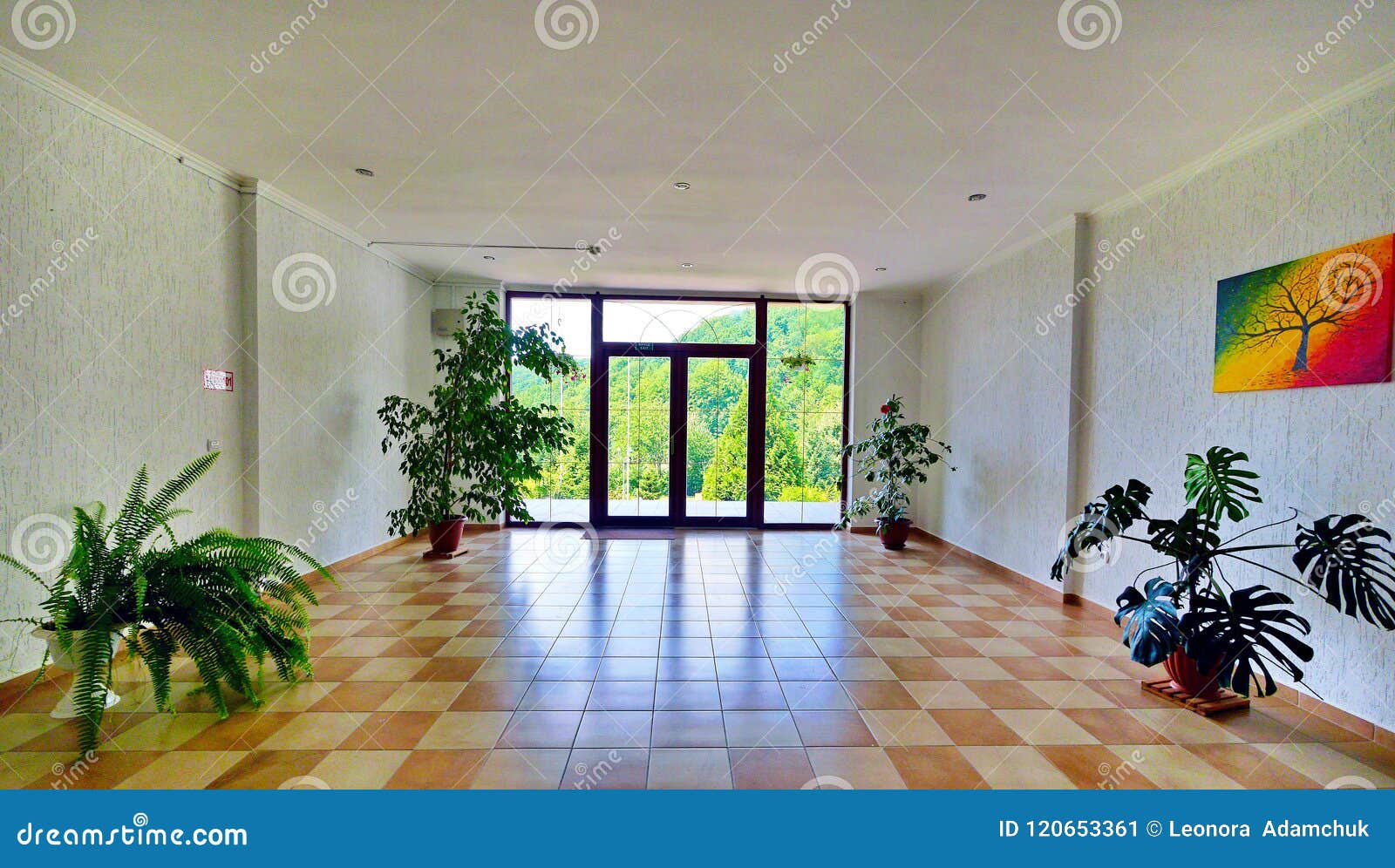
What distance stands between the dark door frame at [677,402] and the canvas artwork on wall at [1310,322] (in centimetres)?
414

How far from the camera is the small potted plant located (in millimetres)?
6266

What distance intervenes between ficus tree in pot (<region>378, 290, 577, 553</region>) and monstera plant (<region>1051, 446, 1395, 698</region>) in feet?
14.3

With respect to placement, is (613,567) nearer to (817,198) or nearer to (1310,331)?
(817,198)

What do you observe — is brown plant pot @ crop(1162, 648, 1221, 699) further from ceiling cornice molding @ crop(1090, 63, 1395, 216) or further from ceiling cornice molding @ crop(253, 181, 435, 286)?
ceiling cornice molding @ crop(253, 181, 435, 286)

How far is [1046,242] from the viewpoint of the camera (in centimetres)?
481

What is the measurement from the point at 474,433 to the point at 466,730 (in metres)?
3.42

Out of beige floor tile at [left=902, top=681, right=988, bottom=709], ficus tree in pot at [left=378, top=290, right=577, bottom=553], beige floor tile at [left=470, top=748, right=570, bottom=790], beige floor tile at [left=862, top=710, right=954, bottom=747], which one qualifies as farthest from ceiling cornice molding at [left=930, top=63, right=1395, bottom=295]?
ficus tree in pot at [left=378, top=290, right=577, bottom=553]

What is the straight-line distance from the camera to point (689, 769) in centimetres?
224

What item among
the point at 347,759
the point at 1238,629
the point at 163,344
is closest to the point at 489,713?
the point at 347,759

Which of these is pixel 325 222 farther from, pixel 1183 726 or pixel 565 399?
pixel 1183 726

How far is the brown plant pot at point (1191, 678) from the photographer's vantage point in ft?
9.30

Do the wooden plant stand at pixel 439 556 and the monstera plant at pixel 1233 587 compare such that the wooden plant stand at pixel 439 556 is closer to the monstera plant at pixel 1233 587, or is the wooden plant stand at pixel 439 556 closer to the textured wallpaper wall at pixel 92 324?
the textured wallpaper wall at pixel 92 324

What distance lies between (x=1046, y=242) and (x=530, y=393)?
17.0 ft

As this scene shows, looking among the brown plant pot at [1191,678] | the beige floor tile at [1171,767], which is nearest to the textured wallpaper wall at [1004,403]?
the brown plant pot at [1191,678]
